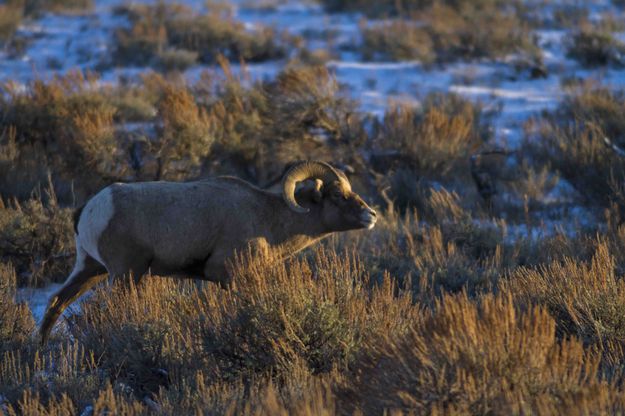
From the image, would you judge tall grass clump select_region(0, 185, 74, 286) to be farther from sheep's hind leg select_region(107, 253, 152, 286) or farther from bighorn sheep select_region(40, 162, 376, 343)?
sheep's hind leg select_region(107, 253, 152, 286)

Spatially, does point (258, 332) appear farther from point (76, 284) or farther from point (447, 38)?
point (447, 38)

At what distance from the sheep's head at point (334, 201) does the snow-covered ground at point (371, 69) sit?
6756 millimetres

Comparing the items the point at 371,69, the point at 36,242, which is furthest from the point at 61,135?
the point at 371,69

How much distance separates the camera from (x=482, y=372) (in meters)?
4.61

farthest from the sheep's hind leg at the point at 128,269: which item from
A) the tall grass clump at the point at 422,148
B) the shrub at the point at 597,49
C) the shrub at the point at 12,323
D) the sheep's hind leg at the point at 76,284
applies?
the shrub at the point at 597,49

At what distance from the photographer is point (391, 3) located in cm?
2623

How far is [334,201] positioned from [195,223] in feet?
4.57

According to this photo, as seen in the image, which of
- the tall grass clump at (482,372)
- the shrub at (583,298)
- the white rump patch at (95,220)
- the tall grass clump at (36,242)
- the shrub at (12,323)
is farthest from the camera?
the tall grass clump at (36,242)

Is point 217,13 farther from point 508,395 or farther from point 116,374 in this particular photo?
point 508,395

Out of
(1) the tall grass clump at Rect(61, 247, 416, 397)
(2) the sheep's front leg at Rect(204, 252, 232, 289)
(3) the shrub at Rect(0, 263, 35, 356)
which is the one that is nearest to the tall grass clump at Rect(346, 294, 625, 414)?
(1) the tall grass clump at Rect(61, 247, 416, 397)

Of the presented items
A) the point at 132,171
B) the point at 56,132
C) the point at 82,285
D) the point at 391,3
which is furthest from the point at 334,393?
the point at 391,3

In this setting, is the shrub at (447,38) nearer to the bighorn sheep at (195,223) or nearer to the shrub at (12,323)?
the bighorn sheep at (195,223)

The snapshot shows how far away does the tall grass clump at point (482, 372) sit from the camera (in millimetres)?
4504

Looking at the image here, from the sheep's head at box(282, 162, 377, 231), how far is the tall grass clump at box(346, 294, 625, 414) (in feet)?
11.5
